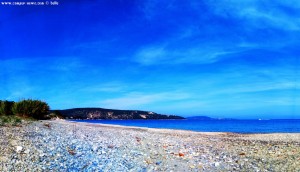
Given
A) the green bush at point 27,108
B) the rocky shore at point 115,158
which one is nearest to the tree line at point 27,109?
the green bush at point 27,108

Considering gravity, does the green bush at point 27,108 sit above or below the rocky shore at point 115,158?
above

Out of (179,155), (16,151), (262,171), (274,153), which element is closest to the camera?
(16,151)

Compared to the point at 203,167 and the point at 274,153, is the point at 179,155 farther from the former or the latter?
the point at 274,153

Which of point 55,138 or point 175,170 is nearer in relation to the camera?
point 175,170

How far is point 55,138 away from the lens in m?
13.2

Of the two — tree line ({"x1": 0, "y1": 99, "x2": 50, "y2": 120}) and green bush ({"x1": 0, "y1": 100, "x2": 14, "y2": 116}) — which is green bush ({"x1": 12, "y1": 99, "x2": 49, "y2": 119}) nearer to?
tree line ({"x1": 0, "y1": 99, "x2": 50, "y2": 120})

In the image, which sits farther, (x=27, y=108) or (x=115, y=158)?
(x=27, y=108)

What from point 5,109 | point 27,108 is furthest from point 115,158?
point 5,109

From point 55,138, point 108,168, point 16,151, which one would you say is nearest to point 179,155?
point 108,168

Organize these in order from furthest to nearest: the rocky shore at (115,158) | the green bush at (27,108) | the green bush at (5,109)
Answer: the green bush at (5,109), the green bush at (27,108), the rocky shore at (115,158)

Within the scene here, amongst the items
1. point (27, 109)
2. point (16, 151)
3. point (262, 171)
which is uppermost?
point (27, 109)

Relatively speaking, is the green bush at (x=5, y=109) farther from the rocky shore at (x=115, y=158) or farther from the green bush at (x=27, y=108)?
the rocky shore at (x=115, y=158)

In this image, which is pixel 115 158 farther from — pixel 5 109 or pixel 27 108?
pixel 5 109

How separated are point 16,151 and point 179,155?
18.5 ft
